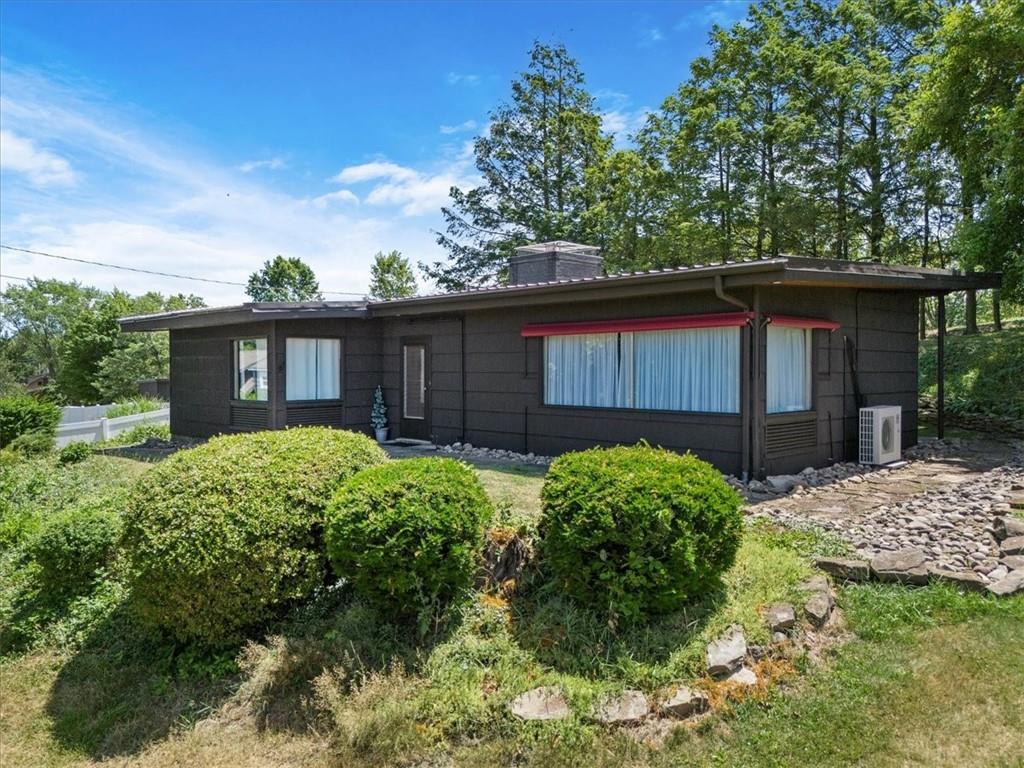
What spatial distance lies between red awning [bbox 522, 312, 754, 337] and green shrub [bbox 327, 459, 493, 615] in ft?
14.2

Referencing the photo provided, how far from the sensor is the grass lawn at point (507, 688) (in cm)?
283

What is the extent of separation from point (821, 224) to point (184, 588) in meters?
17.5

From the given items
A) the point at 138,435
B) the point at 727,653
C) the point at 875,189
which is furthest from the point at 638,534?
the point at 875,189

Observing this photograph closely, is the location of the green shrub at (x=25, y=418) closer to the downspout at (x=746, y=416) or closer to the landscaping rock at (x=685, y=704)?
the downspout at (x=746, y=416)

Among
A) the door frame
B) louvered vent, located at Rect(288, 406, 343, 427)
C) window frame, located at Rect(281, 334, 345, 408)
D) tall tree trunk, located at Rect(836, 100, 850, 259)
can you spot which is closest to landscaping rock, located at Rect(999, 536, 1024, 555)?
the door frame

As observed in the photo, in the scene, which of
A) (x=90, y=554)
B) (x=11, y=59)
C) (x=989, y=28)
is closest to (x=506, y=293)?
(x=90, y=554)

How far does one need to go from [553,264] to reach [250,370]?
531 centimetres

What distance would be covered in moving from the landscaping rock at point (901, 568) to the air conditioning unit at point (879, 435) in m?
4.22

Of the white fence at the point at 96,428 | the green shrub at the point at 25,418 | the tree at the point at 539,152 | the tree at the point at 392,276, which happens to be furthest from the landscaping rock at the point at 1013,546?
the tree at the point at 392,276

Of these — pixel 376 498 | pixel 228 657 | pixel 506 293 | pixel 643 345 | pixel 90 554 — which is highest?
pixel 506 293

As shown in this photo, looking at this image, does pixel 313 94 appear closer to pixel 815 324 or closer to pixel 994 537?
pixel 815 324

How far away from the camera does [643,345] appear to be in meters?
7.98

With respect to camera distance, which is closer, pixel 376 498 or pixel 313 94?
pixel 376 498

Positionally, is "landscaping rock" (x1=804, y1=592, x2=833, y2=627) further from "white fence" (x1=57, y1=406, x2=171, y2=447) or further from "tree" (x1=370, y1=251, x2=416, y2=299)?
"tree" (x1=370, y1=251, x2=416, y2=299)
